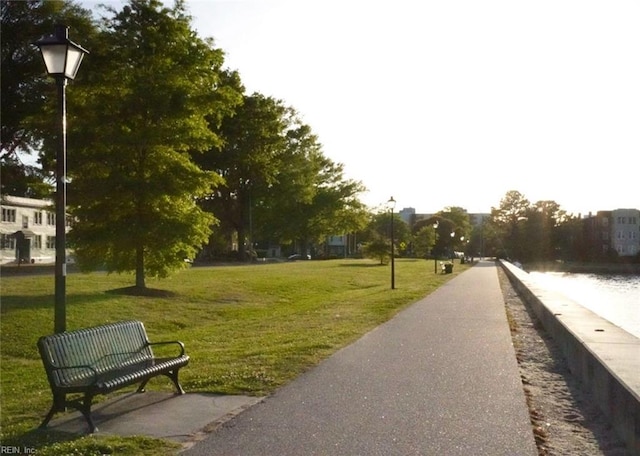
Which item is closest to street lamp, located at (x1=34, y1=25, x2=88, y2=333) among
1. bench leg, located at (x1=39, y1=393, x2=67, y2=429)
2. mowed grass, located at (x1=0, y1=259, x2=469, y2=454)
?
mowed grass, located at (x1=0, y1=259, x2=469, y2=454)

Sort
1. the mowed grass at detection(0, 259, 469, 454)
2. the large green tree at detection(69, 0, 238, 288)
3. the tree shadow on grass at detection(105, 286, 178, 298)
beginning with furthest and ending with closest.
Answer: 1. the tree shadow on grass at detection(105, 286, 178, 298)
2. the large green tree at detection(69, 0, 238, 288)
3. the mowed grass at detection(0, 259, 469, 454)

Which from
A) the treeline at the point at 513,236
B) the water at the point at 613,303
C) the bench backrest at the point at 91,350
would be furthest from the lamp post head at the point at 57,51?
the treeline at the point at 513,236

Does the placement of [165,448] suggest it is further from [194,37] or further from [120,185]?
[194,37]

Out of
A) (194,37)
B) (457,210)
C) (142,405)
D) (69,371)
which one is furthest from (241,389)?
(457,210)

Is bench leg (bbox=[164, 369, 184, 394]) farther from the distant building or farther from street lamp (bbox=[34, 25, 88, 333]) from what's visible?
the distant building

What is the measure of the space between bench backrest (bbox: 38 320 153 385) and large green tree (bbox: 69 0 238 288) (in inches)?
580

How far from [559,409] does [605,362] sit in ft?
2.44

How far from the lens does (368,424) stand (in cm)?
714

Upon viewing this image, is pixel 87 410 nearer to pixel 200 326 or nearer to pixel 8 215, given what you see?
pixel 200 326

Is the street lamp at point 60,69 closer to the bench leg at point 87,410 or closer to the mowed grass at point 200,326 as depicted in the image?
the mowed grass at point 200,326

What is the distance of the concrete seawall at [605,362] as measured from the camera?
640 centimetres

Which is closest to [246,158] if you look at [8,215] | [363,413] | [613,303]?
[8,215]

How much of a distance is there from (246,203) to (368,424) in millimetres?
56544

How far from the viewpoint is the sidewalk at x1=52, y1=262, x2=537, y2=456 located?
6406mm
